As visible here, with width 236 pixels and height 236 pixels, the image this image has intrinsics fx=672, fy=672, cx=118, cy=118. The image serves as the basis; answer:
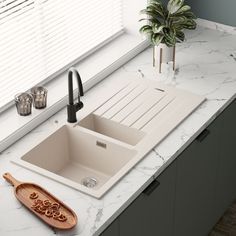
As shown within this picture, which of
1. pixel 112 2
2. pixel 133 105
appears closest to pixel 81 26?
pixel 112 2

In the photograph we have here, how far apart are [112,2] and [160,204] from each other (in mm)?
1512

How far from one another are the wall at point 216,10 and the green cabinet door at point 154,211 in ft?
4.94

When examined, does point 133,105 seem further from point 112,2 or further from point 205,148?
point 112,2

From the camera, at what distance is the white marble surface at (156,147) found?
2.93 m

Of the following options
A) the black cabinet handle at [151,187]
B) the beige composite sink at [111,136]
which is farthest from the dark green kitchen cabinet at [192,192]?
the beige composite sink at [111,136]

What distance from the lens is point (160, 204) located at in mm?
3389

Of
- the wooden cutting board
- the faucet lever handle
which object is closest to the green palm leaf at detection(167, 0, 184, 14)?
the faucet lever handle

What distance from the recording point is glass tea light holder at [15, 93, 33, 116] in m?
3.52

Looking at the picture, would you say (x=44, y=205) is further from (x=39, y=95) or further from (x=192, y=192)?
(x=192, y=192)

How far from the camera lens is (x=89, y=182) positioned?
3.51 m

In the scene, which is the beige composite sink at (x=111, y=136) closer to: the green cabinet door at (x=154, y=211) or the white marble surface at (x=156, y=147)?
the white marble surface at (x=156, y=147)

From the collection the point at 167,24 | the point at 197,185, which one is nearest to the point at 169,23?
the point at 167,24

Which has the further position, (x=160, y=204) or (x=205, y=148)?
(x=205, y=148)

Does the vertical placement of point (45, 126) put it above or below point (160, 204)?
above
